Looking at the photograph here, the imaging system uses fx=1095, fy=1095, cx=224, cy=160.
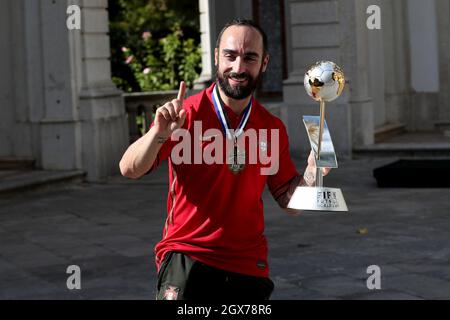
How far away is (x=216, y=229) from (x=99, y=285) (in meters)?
4.23

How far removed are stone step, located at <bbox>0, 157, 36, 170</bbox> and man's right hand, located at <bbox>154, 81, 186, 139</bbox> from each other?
1207cm

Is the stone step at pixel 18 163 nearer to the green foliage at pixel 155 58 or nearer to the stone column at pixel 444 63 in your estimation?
the green foliage at pixel 155 58

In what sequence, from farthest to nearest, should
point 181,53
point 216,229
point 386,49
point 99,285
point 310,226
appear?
1. point 181,53
2. point 386,49
3. point 310,226
4. point 99,285
5. point 216,229

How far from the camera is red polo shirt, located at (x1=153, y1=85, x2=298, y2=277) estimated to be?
416cm

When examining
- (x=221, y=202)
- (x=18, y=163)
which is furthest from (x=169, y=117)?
(x=18, y=163)

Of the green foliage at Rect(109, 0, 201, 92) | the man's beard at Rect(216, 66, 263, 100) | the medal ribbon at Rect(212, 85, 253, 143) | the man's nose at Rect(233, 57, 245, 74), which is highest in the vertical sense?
the green foliage at Rect(109, 0, 201, 92)

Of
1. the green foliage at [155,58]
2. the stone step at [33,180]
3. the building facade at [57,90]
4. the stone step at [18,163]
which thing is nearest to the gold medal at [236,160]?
the stone step at [33,180]

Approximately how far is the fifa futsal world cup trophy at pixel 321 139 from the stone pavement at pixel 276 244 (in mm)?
3801

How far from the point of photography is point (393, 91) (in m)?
20.5

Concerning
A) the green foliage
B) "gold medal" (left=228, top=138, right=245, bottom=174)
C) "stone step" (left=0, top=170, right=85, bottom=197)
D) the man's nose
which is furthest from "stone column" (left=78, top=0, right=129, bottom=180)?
the man's nose

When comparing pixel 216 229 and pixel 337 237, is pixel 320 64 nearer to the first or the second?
pixel 216 229

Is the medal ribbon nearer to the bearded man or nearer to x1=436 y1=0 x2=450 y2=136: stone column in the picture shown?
the bearded man

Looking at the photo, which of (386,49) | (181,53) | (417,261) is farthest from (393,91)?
(417,261)

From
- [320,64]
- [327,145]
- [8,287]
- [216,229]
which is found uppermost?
[320,64]
